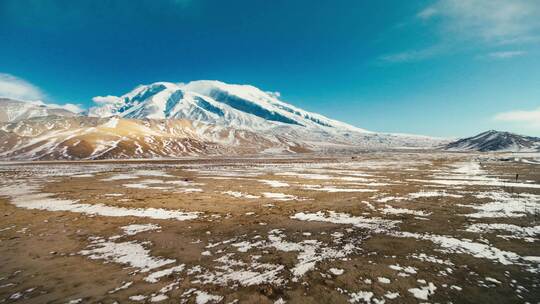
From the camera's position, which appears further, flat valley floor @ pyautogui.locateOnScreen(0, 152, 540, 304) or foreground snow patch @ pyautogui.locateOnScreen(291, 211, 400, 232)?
foreground snow patch @ pyautogui.locateOnScreen(291, 211, 400, 232)

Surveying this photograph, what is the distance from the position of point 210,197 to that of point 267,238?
16.6 metres

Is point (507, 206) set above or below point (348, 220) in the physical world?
above

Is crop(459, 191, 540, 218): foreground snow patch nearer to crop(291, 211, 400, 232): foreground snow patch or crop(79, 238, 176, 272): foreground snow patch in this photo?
crop(291, 211, 400, 232): foreground snow patch

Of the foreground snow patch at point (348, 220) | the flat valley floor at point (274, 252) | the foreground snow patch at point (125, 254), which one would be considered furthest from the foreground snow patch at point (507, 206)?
the foreground snow patch at point (125, 254)

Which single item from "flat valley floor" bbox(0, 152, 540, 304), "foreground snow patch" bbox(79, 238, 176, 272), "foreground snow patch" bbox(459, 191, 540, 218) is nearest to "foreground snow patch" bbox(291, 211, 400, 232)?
"flat valley floor" bbox(0, 152, 540, 304)

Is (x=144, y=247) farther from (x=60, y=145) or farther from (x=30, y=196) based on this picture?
(x=60, y=145)

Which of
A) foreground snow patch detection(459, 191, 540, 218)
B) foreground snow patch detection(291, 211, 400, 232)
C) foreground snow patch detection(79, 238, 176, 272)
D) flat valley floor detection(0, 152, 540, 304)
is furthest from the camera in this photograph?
foreground snow patch detection(459, 191, 540, 218)

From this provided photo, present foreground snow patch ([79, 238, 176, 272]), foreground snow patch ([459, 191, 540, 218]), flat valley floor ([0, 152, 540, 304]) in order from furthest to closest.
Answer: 1. foreground snow patch ([459, 191, 540, 218])
2. foreground snow patch ([79, 238, 176, 272])
3. flat valley floor ([0, 152, 540, 304])

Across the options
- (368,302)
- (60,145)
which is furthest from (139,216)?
(60,145)

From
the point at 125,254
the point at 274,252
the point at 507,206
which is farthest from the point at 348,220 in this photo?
the point at 507,206

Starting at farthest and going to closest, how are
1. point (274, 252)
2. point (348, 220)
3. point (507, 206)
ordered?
point (507, 206) → point (348, 220) → point (274, 252)

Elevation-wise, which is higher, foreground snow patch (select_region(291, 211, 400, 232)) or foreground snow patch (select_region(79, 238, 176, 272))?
foreground snow patch (select_region(291, 211, 400, 232))

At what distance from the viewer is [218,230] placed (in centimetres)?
1905

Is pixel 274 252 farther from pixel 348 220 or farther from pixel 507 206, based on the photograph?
pixel 507 206
